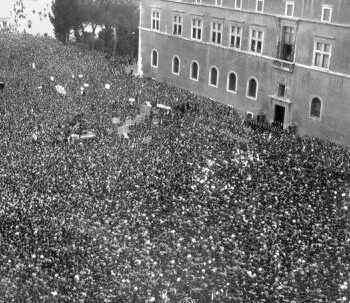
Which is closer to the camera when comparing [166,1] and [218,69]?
[218,69]

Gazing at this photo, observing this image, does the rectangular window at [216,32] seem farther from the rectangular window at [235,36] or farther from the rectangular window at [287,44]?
the rectangular window at [287,44]

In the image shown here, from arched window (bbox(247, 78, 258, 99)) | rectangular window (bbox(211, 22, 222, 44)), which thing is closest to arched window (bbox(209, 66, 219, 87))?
rectangular window (bbox(211, 22, 222, 44))

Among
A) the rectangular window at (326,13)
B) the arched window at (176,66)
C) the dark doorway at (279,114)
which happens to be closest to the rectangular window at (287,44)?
the rectangular window at (326,13)

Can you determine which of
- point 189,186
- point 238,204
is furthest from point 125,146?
point 238,204

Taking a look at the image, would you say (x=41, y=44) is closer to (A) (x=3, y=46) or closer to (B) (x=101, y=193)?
(A) (x=3, y=46)

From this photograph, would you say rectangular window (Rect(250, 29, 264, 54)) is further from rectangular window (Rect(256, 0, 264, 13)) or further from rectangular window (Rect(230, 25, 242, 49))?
rectangular window (Rect(256, 0, 264, 13))
